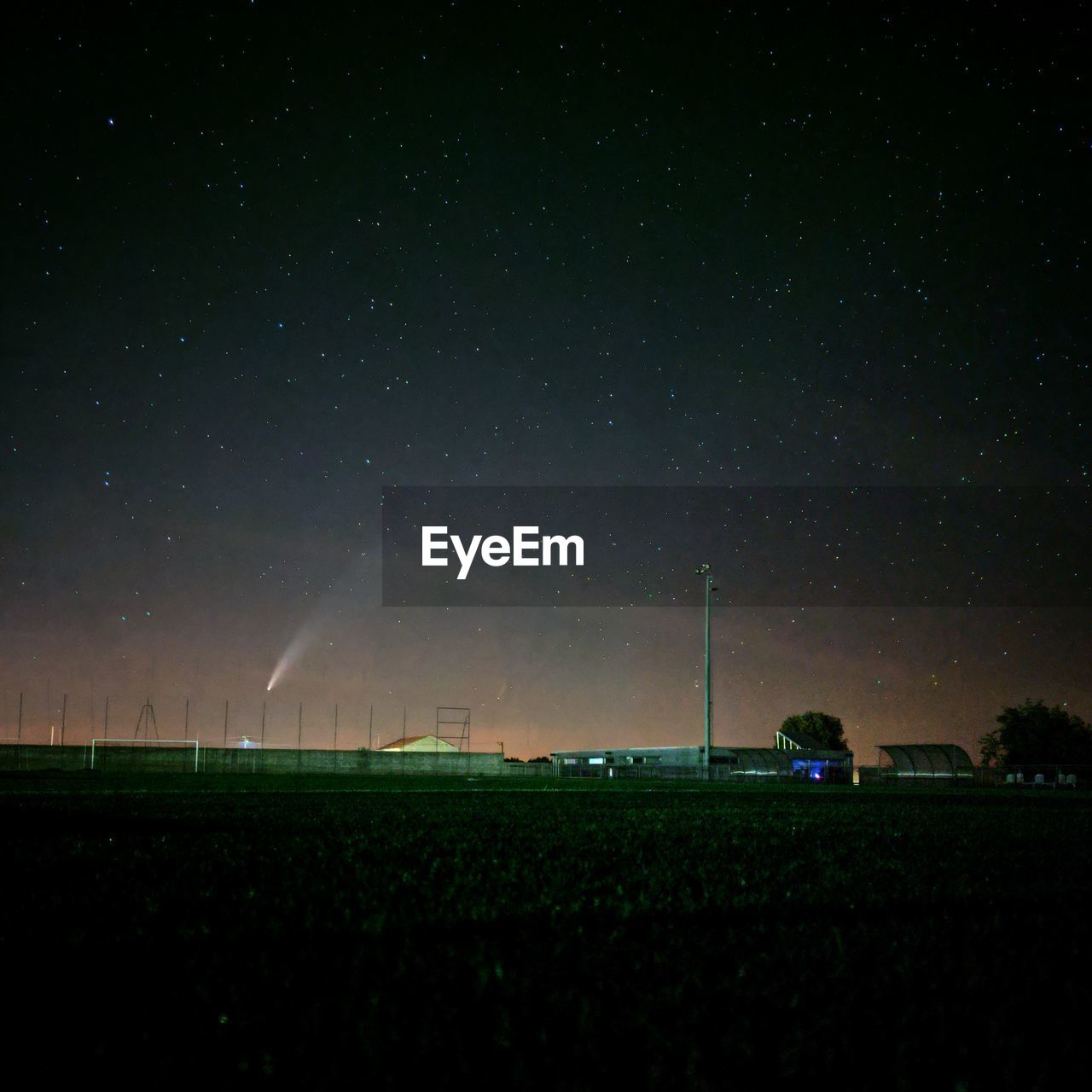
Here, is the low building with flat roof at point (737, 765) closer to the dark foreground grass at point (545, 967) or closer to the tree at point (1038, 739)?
the tree at point (1038, 739)

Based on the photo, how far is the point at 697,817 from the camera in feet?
30.7

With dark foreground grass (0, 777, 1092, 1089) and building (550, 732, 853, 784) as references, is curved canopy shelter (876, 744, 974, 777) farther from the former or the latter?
dark foreground grass (0, 777, 1092, 1089)

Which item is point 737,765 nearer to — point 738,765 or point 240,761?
point 738,765

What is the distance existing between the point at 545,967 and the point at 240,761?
51.2 m

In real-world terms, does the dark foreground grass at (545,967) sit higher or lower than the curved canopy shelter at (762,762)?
higher

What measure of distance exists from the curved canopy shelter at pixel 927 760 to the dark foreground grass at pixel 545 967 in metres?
51.2

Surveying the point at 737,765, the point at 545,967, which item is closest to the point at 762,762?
the point at 737,765

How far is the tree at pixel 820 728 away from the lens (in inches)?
3767

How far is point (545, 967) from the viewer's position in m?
2.51

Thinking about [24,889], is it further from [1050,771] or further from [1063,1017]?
[1050,771]

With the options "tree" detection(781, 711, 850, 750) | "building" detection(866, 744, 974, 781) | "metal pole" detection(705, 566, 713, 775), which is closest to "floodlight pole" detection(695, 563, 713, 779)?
"metal pole" detection(705, 566, 713, 775)

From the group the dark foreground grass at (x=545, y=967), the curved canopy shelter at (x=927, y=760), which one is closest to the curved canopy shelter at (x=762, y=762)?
the curved canopy shelter at (x=927, y=760)

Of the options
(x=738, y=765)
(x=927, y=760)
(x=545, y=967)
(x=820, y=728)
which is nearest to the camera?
(x=545, y=967)

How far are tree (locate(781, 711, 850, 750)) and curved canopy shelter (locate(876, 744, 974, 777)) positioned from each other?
41890 mm
